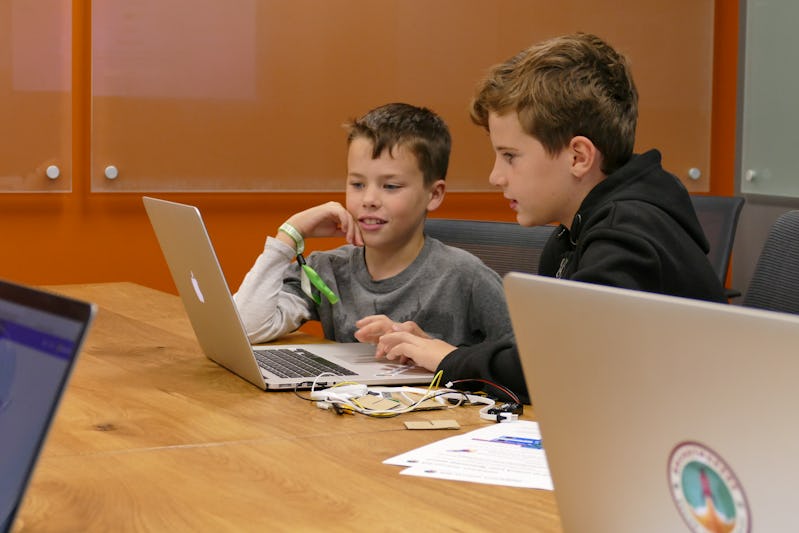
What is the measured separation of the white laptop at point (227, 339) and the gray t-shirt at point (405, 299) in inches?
7.7

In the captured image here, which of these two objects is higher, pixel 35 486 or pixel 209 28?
pixel 209 28

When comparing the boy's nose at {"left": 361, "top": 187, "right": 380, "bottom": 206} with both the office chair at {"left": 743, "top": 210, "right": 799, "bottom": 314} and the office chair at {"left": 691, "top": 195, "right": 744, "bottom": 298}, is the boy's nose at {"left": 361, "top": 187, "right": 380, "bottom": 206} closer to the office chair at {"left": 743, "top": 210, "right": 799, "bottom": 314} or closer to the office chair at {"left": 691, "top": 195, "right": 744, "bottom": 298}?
the office chair at {"left": 743, "top": 210, "right": 799, "bottom": 314}

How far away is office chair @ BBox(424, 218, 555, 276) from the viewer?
241 centimetres

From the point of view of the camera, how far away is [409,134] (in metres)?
2.31

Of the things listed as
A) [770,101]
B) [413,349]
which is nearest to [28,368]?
[413,349]

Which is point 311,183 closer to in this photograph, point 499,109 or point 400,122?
point 400,122

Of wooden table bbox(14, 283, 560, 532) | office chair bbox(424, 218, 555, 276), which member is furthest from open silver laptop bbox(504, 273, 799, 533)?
office chair bbox(424, 218, 555, 276)

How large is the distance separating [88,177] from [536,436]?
8.35ft

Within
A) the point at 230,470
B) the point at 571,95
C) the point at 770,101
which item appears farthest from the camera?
the point at 770,101

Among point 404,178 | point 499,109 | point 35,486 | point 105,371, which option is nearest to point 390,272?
point 404,178

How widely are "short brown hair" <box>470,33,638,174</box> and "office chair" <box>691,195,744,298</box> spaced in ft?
3.04

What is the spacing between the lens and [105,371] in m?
1.81

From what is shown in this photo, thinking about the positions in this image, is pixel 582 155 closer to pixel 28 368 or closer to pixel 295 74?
pixel 28 368

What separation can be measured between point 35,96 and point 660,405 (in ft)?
10.3
